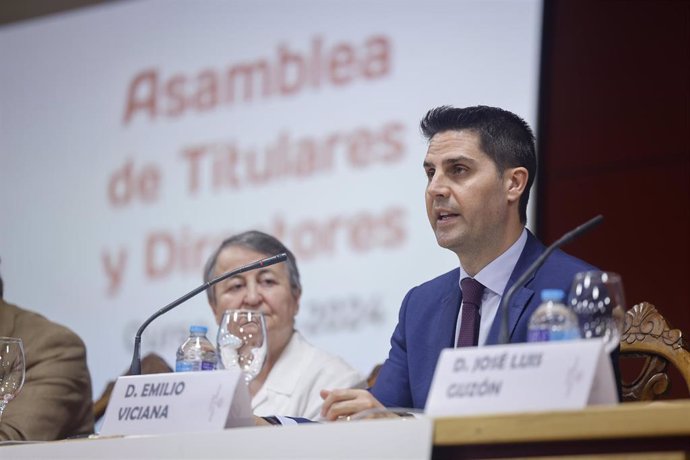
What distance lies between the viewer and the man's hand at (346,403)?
70.8 inches

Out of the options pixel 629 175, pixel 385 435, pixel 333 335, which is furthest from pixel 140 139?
pixel 385 435

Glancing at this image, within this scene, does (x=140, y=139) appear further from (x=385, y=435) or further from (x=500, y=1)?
(x=385, y=435)

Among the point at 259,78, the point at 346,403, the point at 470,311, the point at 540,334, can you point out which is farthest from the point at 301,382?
the point at 259,78

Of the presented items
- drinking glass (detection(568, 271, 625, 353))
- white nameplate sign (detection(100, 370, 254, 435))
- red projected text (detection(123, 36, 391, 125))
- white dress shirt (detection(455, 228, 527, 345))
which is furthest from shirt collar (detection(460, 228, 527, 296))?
red projected text (detection(123, 36, 391, 125))

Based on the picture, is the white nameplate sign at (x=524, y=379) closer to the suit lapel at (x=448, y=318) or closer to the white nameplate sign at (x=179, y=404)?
the white nameplate sign at (x=179, y=404)

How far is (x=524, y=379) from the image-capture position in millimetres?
1446

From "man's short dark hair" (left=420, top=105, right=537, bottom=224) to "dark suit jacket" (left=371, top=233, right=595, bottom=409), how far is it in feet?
0.58

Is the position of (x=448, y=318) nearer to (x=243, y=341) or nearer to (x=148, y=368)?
(x=243, y=341)

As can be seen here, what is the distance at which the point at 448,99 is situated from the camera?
3986 mm

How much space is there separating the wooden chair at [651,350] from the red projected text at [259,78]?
2033mm

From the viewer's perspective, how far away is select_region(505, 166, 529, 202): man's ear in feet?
8.21

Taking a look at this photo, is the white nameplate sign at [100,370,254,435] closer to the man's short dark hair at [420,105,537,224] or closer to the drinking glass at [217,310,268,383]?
the drinking glass at [217,310,268,383]

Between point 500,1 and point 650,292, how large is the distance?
124cm

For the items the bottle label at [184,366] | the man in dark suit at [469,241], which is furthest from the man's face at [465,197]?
the bottle label at [184,366]
